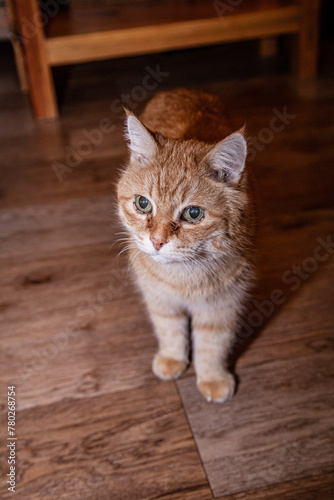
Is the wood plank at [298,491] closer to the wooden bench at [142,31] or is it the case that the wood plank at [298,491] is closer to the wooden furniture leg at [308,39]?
the wooden bench at [142,31]

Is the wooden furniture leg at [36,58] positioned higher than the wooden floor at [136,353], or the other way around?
the wooden furniture leg at [36,58]

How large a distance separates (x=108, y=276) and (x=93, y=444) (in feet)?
2.08

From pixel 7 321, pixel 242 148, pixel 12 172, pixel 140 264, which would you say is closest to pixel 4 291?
pixel 7 321

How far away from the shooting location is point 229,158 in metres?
1.05

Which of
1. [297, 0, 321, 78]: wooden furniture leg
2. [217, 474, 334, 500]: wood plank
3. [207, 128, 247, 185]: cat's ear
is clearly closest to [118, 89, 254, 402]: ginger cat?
[207, 128, 247, 185]: cat's ear

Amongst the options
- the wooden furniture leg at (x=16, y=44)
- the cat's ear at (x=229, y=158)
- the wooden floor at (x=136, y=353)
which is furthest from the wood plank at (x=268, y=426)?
the wooden furniture leg at (x=16, y=44)

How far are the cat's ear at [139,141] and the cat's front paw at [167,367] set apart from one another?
0.58m

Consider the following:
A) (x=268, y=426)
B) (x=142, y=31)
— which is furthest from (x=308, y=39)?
(x=268, y=426)

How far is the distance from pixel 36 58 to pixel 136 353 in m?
1.89

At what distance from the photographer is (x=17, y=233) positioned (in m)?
1.91

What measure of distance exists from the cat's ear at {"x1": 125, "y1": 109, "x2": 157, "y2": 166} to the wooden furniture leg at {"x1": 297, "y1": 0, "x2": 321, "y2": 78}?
83.1 inches

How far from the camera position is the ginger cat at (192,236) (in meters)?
Result: 1.07

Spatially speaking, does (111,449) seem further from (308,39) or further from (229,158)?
(308,39)

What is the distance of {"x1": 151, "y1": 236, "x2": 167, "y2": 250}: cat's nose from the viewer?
1.04m
